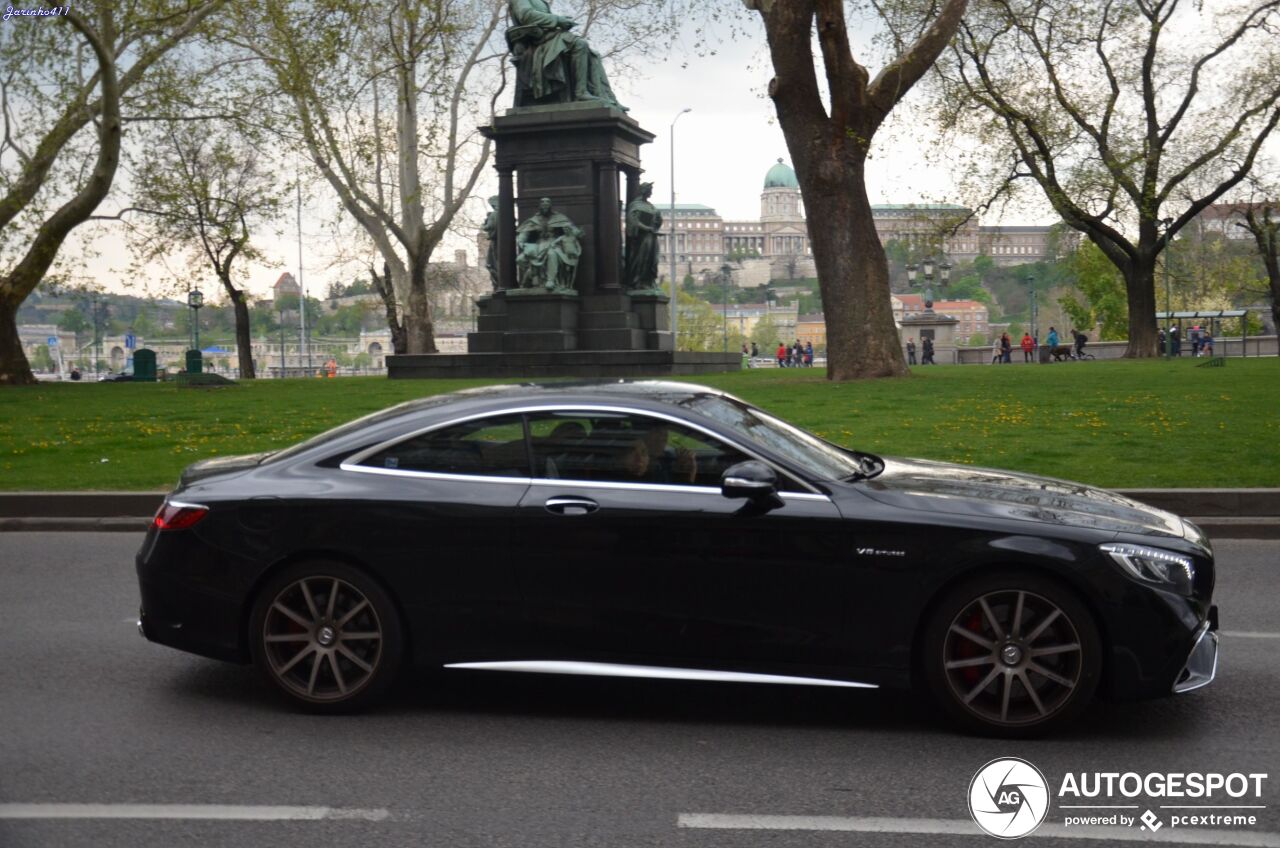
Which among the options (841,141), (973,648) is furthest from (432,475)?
(841,141)

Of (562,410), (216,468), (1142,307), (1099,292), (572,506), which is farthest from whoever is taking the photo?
(1099,292)

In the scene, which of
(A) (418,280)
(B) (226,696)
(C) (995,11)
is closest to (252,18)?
(A) (418,280)

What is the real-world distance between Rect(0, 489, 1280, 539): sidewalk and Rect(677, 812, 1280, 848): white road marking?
645 centimetres

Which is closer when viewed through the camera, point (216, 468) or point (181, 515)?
point (181, 515)

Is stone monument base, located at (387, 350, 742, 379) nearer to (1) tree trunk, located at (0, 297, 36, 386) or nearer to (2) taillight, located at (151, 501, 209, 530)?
(1) tree trunk, located at (0, 297, 36, 386)

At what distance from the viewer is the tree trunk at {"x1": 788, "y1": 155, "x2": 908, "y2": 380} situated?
24.0m

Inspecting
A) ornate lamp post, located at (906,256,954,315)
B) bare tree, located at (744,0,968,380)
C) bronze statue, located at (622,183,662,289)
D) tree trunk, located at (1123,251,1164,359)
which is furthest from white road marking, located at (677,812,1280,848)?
ornate lamp post, located at (906,256,954,315)

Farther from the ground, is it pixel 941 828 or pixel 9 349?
pixel 9 349

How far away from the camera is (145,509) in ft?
38.4

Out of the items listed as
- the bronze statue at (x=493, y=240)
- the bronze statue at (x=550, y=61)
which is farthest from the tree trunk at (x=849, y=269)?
the bronze statue at (x=493, y=240)

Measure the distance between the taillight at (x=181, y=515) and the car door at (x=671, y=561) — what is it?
1.43 metres

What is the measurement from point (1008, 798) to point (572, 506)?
6.75 ft

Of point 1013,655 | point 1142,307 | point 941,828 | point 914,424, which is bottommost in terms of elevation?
point 941,828

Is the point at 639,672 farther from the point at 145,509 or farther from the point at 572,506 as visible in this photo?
→ the point at 145,509
